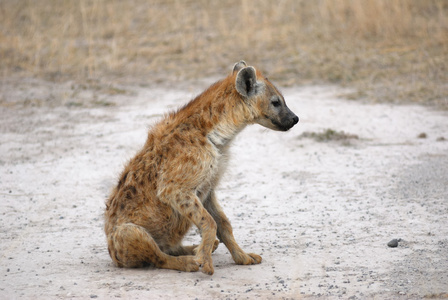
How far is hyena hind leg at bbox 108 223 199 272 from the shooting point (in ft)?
11.7

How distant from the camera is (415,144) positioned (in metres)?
6.20

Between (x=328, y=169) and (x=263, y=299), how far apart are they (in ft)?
8.54

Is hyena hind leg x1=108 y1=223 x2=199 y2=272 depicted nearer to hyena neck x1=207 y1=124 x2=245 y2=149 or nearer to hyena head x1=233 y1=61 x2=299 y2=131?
hyena neck x1=207 y1=124 x2=245 y2=149

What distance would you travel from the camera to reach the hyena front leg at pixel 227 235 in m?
3.76

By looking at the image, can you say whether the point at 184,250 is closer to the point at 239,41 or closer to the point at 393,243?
the point at 393,243

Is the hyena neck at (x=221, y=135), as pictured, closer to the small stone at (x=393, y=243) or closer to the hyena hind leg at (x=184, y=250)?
the hyena hind leg at (x=184, y=250)

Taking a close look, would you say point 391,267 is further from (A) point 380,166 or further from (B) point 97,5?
(B) point 97,5

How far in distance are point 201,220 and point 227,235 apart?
339mm

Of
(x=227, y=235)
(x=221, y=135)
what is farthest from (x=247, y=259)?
(x=221, y=135)

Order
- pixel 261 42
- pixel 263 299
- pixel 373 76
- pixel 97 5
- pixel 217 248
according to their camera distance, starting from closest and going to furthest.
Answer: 1. pixel 263 299
2. pixel 217 248
3. pixel 373 76
4. pixel 261 42
5. pixel 97 5

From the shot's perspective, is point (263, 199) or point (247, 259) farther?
point (263, 199)

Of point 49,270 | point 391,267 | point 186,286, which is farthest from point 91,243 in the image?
point 391,267

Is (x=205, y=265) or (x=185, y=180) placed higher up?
(x=185, y=180)

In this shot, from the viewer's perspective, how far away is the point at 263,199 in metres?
5.05
